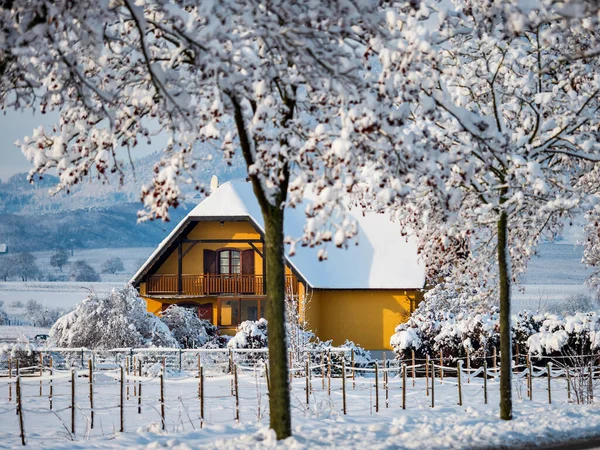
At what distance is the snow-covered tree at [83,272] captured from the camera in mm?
162375

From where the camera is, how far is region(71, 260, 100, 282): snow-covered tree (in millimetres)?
162375

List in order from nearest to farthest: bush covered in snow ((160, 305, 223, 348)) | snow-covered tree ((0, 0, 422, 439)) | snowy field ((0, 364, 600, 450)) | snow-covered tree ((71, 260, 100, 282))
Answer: snow-covered tree ((0, 0, 422, 439))
snowy field ((0, 364, 600, 450))
bush covered in snow ((160, 305, 223, 348))
snow-covered tree ((71, 260, 100, 282))

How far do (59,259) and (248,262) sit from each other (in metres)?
142

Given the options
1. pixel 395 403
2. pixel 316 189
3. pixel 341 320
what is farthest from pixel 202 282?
pixel 316 189

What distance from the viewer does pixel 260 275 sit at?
39906 mm

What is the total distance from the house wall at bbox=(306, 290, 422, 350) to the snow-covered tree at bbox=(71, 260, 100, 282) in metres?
128

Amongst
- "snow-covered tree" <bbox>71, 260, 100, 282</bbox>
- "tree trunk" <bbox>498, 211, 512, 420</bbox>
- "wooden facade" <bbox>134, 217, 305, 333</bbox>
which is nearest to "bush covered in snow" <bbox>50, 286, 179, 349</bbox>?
"wooden facade" <bbox>134, 217, 305, 333</bbox>

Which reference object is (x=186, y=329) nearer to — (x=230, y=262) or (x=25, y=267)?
(x=230, y=262)

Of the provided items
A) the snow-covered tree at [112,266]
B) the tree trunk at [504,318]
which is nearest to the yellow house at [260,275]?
the tree trunk at [504,318]

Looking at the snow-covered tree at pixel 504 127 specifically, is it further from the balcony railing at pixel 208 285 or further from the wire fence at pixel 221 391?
the balcony railing at pixel 208 285

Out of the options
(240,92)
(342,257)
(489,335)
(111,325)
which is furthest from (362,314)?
(240,92)

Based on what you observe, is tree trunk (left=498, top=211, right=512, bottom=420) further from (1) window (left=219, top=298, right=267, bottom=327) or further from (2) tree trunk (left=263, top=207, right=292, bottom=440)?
(1) window (left=219, top=298, right=267, bottom=327)

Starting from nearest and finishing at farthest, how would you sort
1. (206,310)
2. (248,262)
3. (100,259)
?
(248,262)
(206,310)
(100,259)

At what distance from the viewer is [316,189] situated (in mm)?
11523
